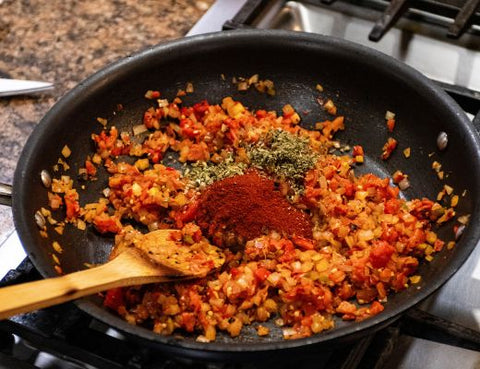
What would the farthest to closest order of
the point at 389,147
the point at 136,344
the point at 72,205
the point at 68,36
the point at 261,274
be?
the point at 68,36 < the point at 389,147 < the point at 72,205 < the point at 261,274 < the point at 136,344

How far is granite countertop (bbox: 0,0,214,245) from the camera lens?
1.69m

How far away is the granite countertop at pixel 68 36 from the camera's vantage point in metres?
1.69

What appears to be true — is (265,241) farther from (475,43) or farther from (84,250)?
(475,43)

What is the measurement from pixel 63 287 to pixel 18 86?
0.84 metres

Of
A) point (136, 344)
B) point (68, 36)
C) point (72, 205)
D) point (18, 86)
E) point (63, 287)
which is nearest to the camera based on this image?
point (63, 287)

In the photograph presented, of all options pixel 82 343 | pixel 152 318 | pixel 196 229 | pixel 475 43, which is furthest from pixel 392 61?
pixel 82 343

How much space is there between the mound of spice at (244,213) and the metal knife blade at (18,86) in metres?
0.62

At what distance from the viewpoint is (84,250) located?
1.30m

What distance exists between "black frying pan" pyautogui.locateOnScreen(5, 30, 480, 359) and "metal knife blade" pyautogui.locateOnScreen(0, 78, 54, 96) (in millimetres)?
340

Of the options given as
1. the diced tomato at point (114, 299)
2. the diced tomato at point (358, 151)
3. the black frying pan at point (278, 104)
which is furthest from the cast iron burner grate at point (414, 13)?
the diced tomato at point (114, 299)

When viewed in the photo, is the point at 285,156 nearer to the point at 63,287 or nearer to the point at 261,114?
the point at 261,114

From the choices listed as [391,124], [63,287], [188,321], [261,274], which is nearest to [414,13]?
[391,124]

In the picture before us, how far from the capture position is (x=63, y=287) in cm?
97

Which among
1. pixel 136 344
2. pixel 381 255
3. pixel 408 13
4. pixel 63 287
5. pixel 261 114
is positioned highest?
pixel 408 13
